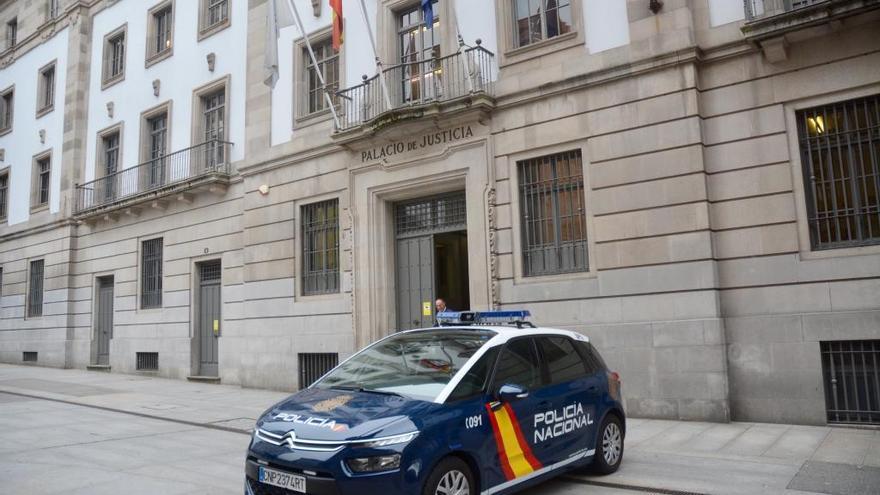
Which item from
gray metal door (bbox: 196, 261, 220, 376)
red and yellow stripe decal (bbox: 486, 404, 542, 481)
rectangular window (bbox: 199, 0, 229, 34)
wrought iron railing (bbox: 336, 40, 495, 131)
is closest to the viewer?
red and yellow stripe decal (bbox: 486, 404, 542, 481)

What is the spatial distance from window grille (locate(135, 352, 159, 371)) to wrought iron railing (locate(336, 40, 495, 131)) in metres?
10.2

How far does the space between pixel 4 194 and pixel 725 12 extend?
29870 mm

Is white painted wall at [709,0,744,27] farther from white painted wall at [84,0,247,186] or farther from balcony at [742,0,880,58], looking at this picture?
white painted wall at [84,0,247,186]

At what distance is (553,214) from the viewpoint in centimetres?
1279

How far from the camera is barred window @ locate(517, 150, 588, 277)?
1248 cm

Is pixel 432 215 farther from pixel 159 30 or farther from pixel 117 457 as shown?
pixel 159 30

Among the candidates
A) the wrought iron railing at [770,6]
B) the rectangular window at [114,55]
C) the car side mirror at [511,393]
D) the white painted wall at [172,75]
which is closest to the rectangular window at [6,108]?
the white painted wall at [172,75]

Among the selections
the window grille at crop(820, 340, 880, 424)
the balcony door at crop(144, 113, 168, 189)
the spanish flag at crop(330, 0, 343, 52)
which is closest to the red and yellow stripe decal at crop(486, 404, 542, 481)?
the window grille at crop(820, 340, 880, 424)

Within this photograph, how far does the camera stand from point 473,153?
45.4 feet

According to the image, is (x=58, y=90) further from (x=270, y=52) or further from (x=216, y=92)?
(x=270, y=52)

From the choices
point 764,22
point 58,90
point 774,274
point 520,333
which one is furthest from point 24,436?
point 58,90

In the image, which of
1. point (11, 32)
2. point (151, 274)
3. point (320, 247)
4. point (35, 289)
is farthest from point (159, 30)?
point (11, 32)

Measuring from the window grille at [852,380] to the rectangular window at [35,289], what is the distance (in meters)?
Result: 26.7

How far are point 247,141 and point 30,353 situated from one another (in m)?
14.8
